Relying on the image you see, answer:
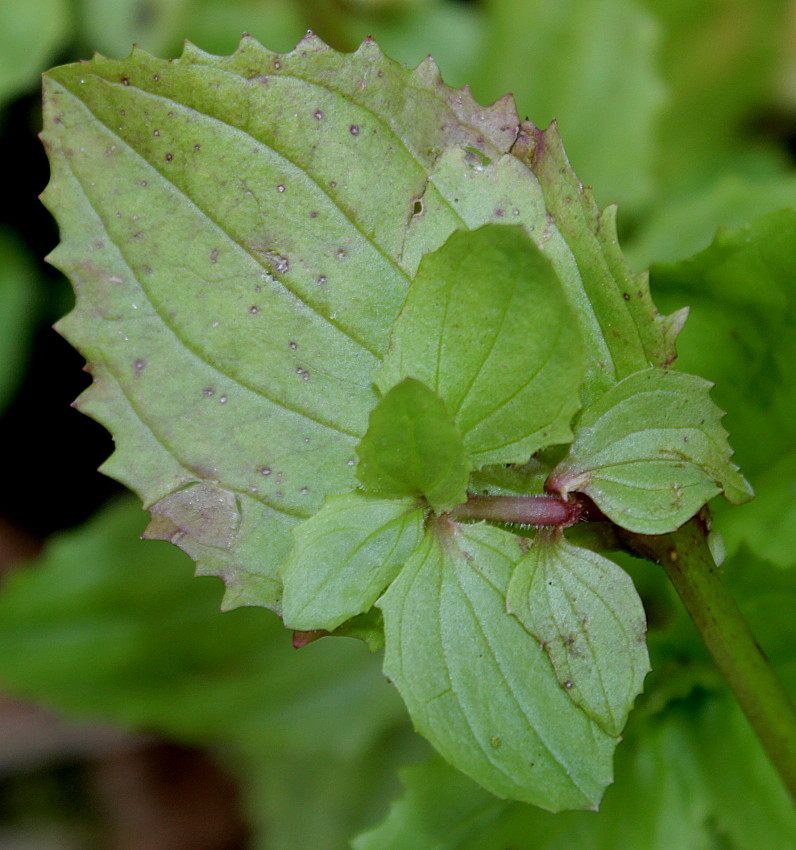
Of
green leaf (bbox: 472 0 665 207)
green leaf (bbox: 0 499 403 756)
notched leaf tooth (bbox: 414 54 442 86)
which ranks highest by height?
green leaf (bbox: 472 0 665 207)

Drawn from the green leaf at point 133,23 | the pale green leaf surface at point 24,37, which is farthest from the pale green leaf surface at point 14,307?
the green leaf at point 133,23

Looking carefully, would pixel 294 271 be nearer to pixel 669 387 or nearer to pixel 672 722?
pixel 669 387

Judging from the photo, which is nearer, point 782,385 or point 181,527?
point 181,527

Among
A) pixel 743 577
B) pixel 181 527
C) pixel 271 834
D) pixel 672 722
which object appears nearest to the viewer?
pixel 181 527

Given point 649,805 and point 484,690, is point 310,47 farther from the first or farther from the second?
point 649,805

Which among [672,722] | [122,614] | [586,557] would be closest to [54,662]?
[122,614]

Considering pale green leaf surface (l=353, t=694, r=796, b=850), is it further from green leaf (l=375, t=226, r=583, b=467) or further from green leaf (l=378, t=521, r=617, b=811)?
green leaf (l=375, t=226, r=583, b=467)

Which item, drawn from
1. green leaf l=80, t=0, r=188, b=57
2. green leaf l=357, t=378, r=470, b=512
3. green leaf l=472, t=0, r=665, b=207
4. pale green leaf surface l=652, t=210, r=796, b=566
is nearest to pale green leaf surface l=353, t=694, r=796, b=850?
pale green leaf surface l=652, t=210, r=796, b=566
